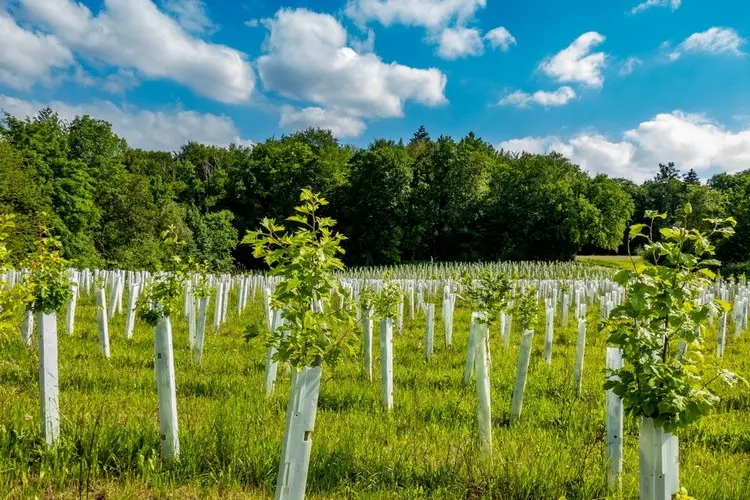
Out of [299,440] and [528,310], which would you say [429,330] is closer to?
[528,310]

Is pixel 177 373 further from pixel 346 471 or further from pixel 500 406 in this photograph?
pixel 500 406

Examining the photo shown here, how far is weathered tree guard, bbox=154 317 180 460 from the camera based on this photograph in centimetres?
377

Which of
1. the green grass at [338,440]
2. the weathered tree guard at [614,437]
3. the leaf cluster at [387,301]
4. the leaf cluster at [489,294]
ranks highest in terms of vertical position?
the leaf cluster at [489,294]

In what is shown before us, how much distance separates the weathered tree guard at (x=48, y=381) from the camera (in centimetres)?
388

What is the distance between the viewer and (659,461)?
7.98 feet

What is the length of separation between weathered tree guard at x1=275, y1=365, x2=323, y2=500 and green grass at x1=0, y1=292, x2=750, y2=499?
973 mm

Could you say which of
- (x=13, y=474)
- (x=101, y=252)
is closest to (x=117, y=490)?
(x=13, y=474)

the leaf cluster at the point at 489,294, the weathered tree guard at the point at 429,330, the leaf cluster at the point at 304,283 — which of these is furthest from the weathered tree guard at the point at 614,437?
the weathered tree guard at the point at 429,330

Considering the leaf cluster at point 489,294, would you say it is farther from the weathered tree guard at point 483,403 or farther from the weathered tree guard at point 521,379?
the weathered tree guard at point 521,379

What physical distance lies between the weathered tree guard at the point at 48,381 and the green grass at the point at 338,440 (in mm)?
150

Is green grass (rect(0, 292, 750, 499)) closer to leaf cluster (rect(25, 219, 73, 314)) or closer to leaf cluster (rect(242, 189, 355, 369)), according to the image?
leaf cluster (rect(25, 219, 73, 314))

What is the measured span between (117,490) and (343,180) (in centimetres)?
5552

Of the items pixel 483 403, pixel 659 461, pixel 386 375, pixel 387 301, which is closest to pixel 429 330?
pixel 387 301

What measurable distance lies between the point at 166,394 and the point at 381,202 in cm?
4920
